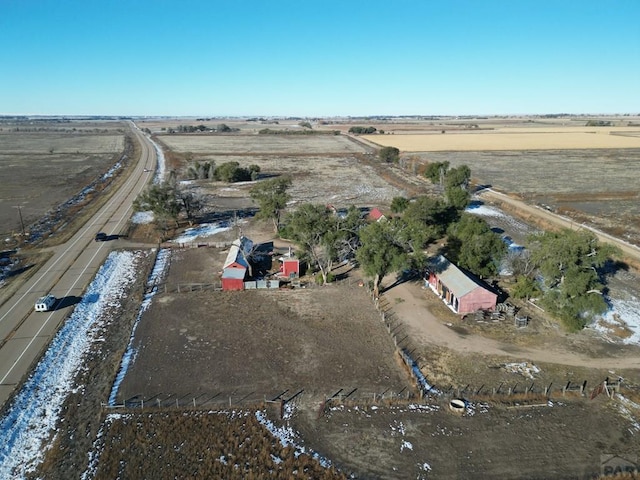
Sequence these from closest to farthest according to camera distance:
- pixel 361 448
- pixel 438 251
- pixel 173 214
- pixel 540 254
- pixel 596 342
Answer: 1. pixel 361 448
2. pixel 596 342
3. pixel 540 254
4. pixel 438 251
5. pixel 173 214

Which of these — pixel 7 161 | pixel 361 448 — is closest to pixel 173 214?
pixel 361 448

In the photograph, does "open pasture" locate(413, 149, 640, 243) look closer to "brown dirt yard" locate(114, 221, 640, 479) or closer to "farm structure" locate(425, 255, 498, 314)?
"farm structure" locate(425, 255, 498, 314)

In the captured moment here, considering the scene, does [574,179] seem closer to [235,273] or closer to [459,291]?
[459,291]

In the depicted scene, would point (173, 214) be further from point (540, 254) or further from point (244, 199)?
point (540, 254)

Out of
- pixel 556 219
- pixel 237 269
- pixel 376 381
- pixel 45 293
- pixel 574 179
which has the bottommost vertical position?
pixel 376 381

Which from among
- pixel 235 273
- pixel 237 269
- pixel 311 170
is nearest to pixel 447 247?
pixel 237 269

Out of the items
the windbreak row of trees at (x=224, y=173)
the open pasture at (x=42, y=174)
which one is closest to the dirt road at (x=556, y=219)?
the windbreak row of trees at (x=224, y=173)

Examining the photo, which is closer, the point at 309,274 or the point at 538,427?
the point at 538,427
